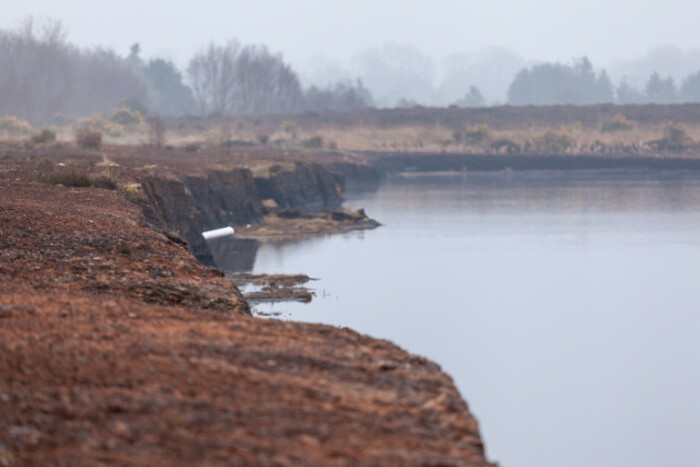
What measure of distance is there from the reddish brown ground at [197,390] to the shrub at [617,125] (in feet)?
271

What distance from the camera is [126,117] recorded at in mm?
90062

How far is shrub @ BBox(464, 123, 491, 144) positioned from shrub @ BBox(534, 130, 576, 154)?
456 cm

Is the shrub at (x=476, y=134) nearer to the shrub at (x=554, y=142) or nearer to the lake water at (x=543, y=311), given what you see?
the shrub at (x=554, y=142)

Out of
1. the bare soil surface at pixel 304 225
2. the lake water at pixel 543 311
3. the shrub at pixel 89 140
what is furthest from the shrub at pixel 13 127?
the bare soil surface at pixel 304 225

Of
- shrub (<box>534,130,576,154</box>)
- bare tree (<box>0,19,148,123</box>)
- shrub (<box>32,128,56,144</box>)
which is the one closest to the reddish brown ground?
shrub (<box>32,128,56,144</box>)

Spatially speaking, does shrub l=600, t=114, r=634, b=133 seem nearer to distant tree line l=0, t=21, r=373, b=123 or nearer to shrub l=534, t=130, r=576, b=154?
shrub l=534, t=130, r=576, b=154

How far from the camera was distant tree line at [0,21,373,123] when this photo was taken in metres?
114

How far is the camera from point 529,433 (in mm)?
12953

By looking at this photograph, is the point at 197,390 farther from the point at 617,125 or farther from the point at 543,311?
the point at 617,125

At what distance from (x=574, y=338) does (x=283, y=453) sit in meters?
13.6

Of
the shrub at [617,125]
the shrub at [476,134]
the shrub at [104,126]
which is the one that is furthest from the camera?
the shrub at [617,125]

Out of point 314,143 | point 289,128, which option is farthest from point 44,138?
point 289,128

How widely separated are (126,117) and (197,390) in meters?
85.9

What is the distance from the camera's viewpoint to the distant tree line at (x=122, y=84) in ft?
373
